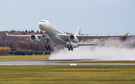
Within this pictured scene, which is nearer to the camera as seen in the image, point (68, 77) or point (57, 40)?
point (68, 77)

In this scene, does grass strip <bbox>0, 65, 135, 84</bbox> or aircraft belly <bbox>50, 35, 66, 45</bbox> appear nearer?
grass strip <bbox>0, 65, 135, 84</bbox>

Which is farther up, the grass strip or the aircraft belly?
the aircraft belly

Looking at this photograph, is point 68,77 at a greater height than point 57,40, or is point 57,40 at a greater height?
point 57,40

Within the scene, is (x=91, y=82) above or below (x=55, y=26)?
below

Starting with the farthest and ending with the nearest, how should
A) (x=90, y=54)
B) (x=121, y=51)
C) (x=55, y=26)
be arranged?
(x=90, y=54), (x=121, y=51), (x=55, y=26)

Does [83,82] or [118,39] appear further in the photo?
[118,39]

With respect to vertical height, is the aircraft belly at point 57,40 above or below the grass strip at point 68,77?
above

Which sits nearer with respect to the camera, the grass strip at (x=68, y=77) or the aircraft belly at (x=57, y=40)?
the grass strip at (x=68, y=77)

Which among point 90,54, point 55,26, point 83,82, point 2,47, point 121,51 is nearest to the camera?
point 83,82

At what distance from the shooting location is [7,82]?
20516 mm

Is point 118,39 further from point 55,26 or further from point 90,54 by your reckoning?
point 55,26

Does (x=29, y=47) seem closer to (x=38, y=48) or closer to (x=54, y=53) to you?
A: (x=38, y=48)

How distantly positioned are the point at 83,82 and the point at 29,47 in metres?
71.9

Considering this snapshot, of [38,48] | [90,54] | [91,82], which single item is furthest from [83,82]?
→ [38,48]
